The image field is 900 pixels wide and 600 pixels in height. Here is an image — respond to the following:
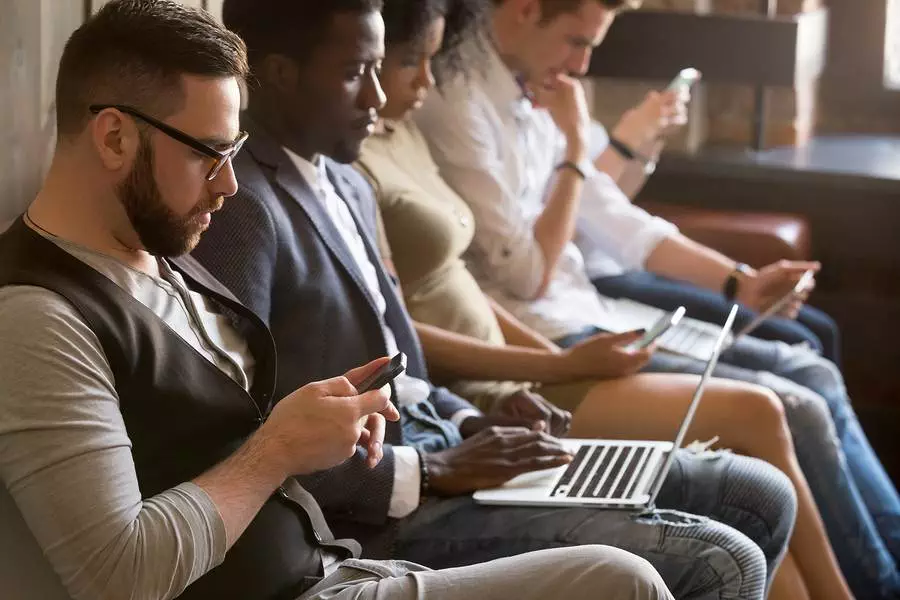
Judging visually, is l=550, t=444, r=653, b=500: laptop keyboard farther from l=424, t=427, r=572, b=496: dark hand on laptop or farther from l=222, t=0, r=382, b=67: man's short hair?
l=222, t=0, r=382, b=67: man's short hair

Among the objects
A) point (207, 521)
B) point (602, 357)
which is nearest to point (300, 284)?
point (207, 521)

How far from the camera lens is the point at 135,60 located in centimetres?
115

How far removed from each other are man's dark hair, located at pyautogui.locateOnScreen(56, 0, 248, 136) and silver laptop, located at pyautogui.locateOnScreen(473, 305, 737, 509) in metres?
0.67

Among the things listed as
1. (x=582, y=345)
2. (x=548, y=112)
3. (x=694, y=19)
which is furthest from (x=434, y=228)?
(x=694, y=19)

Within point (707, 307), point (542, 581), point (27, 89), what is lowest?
point (707, 307)

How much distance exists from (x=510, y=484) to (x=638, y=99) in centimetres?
185

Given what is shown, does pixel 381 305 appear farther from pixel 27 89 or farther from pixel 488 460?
pixel 27 89

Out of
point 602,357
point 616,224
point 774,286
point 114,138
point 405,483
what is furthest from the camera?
point 616,224

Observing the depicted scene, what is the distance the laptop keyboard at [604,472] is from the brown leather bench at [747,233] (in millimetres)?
1160

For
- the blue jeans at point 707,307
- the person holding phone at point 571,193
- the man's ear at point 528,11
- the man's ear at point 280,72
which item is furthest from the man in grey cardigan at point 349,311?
the blue jeans at point 707,307

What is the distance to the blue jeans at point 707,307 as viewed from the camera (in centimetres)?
255

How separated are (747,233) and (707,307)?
344mm

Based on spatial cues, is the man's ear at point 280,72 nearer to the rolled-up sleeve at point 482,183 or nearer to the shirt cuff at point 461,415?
the shirt cuff at point 461,415

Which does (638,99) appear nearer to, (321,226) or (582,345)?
(582,345)
